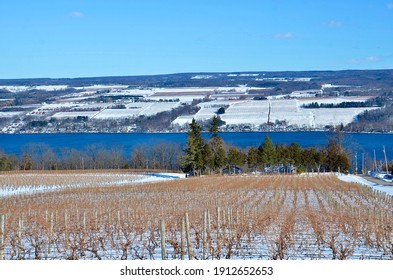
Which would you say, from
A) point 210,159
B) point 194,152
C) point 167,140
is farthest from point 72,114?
point 194,152

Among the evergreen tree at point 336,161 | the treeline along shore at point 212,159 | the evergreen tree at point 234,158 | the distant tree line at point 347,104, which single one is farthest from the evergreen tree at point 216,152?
the distant tree line at point 347,104

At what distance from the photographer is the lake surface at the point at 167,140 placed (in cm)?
12338

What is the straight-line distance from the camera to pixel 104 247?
53.6 feet

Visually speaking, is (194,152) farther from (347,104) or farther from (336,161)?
(347,104)

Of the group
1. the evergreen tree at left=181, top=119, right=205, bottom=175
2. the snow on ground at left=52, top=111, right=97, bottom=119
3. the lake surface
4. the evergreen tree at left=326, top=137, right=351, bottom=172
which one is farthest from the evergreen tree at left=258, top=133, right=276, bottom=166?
the snow on ground at left=52, top=111, right=97, bottom=119

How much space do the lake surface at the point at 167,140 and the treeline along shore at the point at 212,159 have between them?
23.0 m

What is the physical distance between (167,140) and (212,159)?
6516 cm

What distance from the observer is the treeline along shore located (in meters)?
68.4

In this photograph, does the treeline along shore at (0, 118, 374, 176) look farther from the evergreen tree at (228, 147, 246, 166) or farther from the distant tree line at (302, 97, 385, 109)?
the distant tree line at (302, 97, 385, 109)

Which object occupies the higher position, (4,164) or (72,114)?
(4,164)

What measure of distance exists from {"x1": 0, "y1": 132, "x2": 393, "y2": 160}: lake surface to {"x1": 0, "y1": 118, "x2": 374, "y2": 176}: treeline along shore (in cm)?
2300

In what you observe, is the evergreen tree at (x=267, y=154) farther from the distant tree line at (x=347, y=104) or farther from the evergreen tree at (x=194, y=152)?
the distant tree line at (x=347, y=104)

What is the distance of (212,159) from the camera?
70.0m
